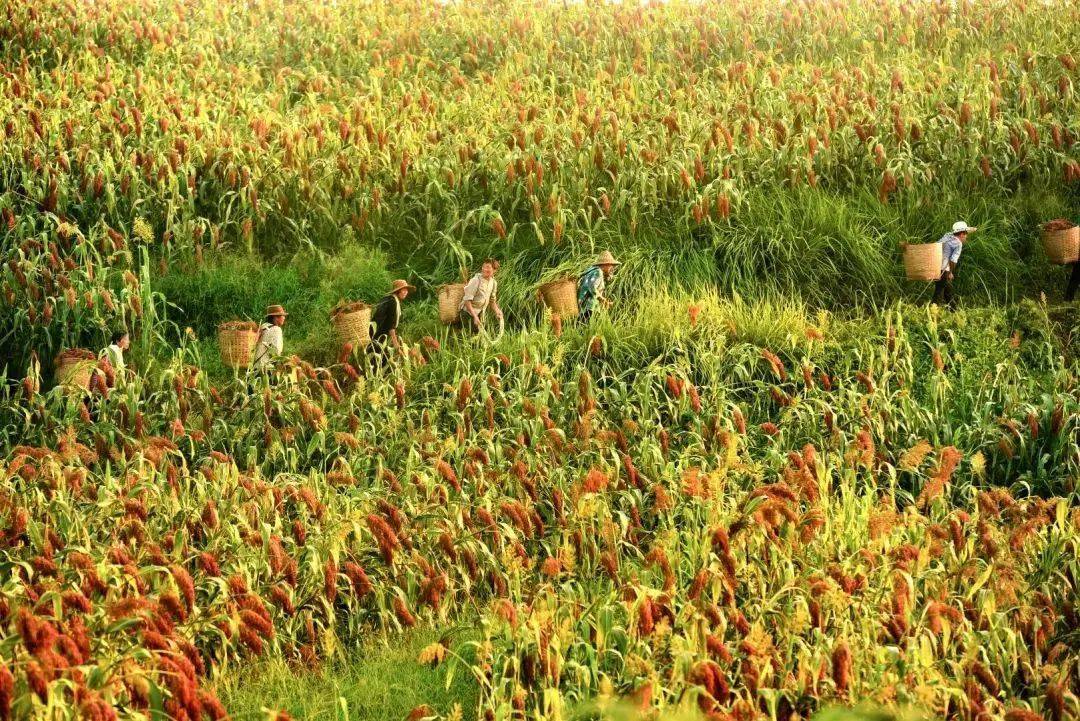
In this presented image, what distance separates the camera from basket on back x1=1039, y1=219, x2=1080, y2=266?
39.7 feet

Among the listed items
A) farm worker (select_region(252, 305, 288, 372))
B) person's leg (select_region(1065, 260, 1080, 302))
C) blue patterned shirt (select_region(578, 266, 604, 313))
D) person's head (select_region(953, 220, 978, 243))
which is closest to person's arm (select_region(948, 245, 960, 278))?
person's head (select_region(953, 220, 978, 243))

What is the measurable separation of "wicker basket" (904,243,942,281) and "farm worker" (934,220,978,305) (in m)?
0.11

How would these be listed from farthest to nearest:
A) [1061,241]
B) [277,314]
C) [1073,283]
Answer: [1073,283], [1061,241], [277,314]

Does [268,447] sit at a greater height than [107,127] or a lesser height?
lesser

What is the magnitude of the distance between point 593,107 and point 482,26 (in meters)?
5.84

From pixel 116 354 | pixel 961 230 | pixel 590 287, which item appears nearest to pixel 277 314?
pixel 116 354

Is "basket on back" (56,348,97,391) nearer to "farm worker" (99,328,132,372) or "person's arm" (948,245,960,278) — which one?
"farm worker" (99,328,132,372)

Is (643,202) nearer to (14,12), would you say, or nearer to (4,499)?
(4,499)

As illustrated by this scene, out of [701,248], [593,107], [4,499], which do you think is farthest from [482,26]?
[4,499]

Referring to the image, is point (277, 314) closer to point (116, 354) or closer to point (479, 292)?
point (116, 354)

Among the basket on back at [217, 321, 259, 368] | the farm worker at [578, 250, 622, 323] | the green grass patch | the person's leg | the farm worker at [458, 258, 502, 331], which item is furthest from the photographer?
the person's leg

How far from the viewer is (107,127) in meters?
14.7

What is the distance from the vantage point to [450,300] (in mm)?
11617

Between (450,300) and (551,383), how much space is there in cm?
177
